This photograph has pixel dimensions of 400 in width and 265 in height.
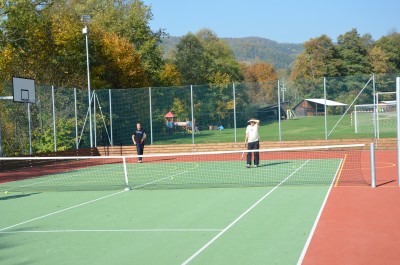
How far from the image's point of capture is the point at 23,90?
23.1 meters

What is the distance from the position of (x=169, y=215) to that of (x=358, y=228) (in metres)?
3.68

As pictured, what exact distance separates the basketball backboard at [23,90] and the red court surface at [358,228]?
14076 millimetres

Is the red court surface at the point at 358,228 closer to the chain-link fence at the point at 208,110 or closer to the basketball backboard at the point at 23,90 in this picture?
the basketball backboard at the point at 23,90

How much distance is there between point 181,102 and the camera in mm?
29781

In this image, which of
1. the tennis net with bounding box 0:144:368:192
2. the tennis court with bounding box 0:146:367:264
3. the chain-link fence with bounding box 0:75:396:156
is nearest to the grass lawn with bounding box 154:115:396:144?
the chain-link fence with bounding box 0:75:396:156

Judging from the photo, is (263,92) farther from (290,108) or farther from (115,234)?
(115,234)

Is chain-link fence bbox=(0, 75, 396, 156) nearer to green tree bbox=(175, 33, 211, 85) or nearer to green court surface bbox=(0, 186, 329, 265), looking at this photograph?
green court surface bbox=(0, 186, 329, 265)

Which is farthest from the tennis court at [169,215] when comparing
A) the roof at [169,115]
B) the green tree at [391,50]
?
the green tree at [391,50]

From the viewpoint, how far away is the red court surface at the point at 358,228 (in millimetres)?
7277

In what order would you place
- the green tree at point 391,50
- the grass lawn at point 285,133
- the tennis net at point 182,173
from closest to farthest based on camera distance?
1. the tennis net at point 182,173
2. the grass lawn at point 285,133
3. the green tree at point 391,50

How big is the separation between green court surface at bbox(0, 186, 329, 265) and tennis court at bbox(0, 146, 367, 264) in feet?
0.05

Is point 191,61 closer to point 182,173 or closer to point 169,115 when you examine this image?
point 169,115

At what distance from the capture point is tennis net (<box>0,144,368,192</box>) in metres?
15.8

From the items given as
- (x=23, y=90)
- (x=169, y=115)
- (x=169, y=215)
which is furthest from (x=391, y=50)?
(x=169, y=215)
